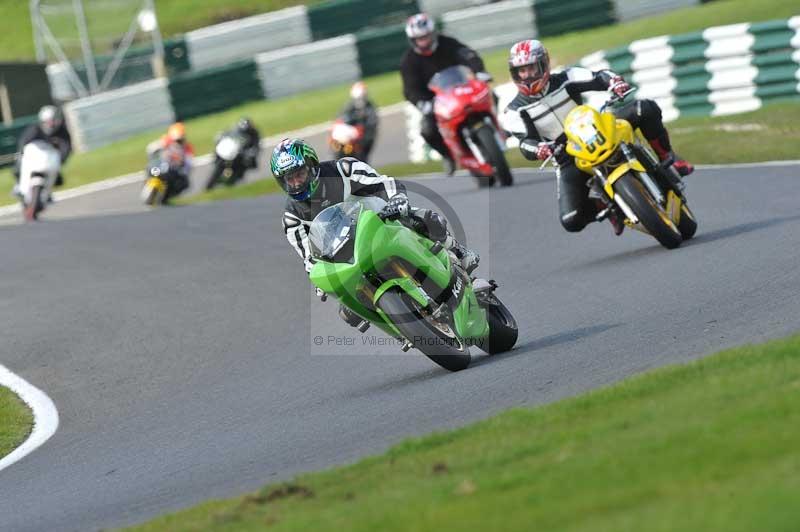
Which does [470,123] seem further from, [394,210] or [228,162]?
[228,162]

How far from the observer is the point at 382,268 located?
27.4ft

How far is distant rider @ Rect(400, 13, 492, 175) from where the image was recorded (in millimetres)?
17812

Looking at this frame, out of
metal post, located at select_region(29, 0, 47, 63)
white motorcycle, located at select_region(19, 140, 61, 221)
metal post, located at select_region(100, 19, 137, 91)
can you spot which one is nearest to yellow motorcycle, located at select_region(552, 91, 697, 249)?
white motorcycle, located at select_region(19, 140, 61, 221)

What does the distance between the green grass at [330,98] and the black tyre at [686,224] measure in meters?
16.5

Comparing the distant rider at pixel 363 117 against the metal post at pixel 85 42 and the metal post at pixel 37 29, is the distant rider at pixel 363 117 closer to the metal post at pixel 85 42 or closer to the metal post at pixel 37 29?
the metal post at pixel 85 42

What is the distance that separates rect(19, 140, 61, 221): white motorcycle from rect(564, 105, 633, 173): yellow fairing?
1392cm

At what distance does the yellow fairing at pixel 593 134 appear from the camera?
11031 mm

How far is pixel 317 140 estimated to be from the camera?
29.1 meters

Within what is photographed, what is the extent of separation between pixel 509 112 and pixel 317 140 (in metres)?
16.7

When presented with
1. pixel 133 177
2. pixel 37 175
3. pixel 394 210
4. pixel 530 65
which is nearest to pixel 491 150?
pixel 530 65

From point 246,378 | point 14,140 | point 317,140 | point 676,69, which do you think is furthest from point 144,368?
A: point 14,140

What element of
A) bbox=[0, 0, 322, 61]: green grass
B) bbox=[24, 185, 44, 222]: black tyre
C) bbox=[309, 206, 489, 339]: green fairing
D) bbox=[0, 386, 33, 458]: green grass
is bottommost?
bbox=[0, 0, 322, 61]: green grass

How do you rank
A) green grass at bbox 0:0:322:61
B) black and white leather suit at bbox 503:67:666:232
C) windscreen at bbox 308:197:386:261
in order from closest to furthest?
windscreen at bbox 308:197:386:261
black and white leather suit at bbox 503:67:666:232
green grass at bbox 0:0:322:61

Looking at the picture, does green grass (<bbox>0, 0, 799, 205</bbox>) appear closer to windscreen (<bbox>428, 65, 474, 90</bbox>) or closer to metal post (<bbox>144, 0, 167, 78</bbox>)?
metal post (<bbox>144, 0, 167, 78</bbox>)
